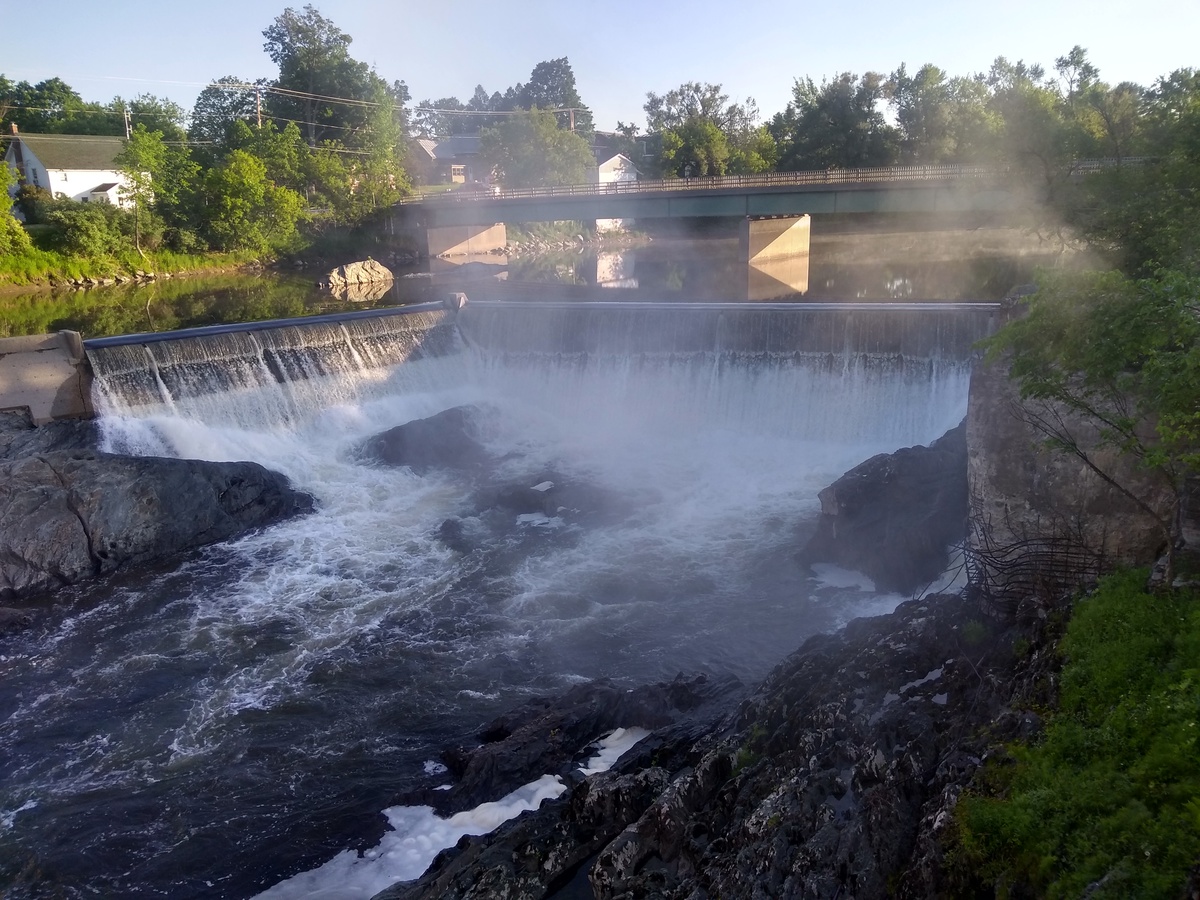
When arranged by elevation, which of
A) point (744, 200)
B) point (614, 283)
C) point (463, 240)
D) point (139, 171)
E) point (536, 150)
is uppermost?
point (536, 150)

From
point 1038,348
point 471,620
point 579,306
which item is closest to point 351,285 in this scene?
point 579,306

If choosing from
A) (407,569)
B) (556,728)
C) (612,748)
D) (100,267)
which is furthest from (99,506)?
(100,267)

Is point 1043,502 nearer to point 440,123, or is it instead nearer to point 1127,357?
point 1127,357

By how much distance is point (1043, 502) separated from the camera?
10773 millimetres

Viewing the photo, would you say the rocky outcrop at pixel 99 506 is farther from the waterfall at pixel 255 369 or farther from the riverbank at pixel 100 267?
the riverbank at pixel 100 267

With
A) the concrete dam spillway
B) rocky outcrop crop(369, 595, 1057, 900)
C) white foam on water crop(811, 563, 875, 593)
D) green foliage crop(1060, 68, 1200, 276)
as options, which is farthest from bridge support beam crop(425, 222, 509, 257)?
rocky outcrop crop(369, 595, 1057, 900)

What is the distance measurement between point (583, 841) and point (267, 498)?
42.5 feet

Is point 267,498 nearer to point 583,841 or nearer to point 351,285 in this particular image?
point 583,841

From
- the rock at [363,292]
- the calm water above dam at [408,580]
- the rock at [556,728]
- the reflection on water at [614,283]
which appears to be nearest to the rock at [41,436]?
the calm water above dam at [408,580]

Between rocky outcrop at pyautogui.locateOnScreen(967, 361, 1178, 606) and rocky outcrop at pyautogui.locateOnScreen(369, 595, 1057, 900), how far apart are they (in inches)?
33.9

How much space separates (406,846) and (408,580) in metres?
7.03

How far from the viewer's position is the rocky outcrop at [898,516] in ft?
48.9

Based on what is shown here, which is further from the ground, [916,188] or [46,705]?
[916,188]

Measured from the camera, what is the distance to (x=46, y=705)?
40.8ft
